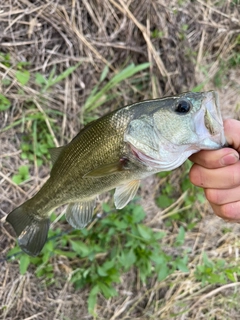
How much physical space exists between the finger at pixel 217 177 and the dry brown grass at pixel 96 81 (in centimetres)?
137

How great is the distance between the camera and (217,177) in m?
1.54

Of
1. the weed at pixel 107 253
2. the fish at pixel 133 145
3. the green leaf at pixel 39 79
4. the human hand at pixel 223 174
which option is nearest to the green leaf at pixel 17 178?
the weed at pixel 107 253

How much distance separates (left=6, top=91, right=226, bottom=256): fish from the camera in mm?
1438

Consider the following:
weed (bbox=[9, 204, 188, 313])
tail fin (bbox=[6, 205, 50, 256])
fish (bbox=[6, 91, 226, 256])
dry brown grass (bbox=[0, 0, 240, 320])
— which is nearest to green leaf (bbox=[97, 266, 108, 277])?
weed (bbox=[9, 204, 188, 313])

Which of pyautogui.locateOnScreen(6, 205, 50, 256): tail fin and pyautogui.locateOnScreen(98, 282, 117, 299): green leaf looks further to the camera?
pyautogui.locateOnScreen(98, 282, 117, 299): green leaf

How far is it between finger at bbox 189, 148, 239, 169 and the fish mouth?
0.11 feet

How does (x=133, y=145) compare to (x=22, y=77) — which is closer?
(x=133, y=145)

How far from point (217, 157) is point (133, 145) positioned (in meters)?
0.36

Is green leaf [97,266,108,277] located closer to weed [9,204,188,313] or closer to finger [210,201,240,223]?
weed [9,204,188,313]

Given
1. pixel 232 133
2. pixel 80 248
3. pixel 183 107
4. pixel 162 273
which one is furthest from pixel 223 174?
pixel 80 248

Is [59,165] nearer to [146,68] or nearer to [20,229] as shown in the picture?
[20,229]

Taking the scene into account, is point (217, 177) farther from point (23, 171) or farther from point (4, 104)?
point (4, 104)

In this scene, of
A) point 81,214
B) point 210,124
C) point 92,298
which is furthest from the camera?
point 92,298

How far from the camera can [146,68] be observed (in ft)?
10.0
